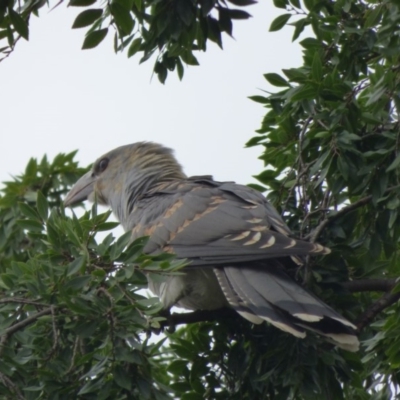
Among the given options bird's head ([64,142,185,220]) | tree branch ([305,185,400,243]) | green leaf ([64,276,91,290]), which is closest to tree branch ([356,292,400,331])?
tree branch ([305,185,400,243])

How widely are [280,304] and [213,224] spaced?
0.99 meters

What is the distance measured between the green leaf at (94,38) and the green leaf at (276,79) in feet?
4.34

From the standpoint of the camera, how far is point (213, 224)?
5348 mm

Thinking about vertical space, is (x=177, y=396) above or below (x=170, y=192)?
below

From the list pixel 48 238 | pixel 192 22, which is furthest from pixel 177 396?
pixel 192 22

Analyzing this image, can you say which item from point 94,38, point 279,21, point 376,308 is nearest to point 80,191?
point 279,21

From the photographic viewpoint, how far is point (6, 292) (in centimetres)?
429

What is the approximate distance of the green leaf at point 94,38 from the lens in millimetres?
4320

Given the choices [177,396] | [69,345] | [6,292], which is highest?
[6,292]

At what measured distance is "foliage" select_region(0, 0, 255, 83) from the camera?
12.9ft

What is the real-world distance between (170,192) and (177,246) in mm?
813

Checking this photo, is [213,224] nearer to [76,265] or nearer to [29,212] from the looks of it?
[29,212]

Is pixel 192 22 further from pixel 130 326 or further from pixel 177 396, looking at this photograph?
pixel 177 396

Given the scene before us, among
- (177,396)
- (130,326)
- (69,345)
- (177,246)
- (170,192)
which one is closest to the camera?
(130,326)
